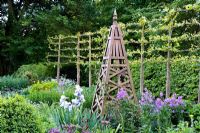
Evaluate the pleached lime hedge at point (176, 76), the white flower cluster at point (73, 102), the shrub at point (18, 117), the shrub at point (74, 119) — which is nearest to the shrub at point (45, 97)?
the pleached lime hedge at point (176, 76)

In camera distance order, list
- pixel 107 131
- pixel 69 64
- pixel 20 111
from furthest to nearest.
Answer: pixel 69 64, pixel 107 131, pixel 20 111

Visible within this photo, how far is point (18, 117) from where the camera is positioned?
3.88m

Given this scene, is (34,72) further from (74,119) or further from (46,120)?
(46,120)

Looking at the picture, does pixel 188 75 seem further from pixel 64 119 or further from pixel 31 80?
pixel 31 80

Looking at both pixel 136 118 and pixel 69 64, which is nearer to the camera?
pixel 136 118

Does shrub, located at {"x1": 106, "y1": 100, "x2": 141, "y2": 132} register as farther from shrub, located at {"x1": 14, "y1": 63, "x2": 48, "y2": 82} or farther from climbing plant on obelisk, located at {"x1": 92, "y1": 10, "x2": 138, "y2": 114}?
shrub, located at {"x1": 14, "y1": 63, "x2": 48, "y2": 82}

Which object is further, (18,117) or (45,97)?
(45,97)

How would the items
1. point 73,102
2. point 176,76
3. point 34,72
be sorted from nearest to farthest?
1. point 73,102
2. point 176,76
3. point 34,72

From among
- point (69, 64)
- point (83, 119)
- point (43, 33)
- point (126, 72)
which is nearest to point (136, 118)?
point (83, 119)

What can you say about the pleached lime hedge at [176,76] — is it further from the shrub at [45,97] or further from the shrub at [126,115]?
the shrub at [126,115]

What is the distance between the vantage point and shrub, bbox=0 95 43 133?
383 cm

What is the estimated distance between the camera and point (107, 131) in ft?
16.9

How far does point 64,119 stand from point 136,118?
100 centimetres

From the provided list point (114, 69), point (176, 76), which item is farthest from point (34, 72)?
point (114, 69)
